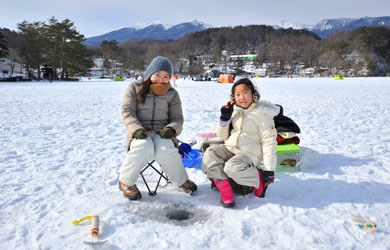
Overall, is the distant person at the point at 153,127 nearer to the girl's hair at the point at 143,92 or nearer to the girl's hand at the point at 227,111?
the girl's hair at the point at 143,92

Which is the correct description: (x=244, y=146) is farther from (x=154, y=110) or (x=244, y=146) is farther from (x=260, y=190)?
(x=154, y=110)

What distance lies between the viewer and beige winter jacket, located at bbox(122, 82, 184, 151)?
9.04 ft

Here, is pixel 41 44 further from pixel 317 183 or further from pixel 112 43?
pixel 317 183

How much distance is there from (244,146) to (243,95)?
1.70ft

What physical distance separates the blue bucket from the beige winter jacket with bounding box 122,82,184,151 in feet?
2.69

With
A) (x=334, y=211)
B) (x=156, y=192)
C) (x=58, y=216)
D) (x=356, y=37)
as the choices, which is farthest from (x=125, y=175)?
(x=356, y=37)

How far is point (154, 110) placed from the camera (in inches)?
112

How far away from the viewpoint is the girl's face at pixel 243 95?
266 centimetres

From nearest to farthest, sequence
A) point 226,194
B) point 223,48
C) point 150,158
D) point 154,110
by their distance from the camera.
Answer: point 226,194 < point 150,158 < point 154,110 < point 223,48

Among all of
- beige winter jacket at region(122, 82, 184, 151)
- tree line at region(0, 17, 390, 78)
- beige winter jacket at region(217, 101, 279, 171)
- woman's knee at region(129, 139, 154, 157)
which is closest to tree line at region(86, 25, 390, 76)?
tree line at region(0, 17, 390, 78)

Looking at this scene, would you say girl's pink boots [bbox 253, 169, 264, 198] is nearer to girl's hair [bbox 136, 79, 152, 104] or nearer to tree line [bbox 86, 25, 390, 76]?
girl's hair [bbox 136, 79, 152, 104]

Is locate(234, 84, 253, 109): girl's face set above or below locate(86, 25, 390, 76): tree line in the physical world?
below

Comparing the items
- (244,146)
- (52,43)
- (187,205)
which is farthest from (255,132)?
(52,43)

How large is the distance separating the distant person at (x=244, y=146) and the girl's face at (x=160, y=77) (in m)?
0.69
